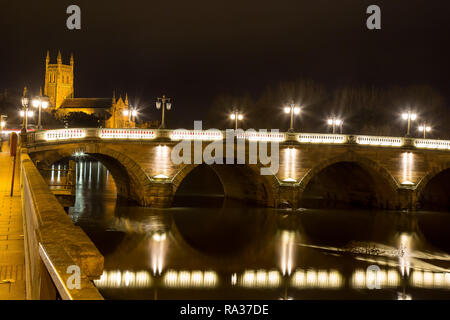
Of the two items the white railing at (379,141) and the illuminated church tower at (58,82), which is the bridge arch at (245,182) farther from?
the illuminated church tower at (58,82)

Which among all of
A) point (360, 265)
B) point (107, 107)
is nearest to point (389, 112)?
point (360, 265)

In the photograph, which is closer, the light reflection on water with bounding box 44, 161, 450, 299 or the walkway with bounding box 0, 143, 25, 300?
the walkway with bounding box 0, 143, 25, 300

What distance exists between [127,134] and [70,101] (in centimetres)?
11895

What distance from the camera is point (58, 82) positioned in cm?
14612

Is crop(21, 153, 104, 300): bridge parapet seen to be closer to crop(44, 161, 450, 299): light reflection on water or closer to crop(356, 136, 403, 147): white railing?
crop(44, 161, 450, 299): light reflection on water

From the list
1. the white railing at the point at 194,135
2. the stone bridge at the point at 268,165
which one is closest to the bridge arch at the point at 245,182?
the stone bridge at the point at 268,165

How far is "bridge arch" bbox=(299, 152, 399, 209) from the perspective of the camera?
31797 mm

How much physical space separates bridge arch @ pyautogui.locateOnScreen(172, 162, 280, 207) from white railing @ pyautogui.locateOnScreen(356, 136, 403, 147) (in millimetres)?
6791

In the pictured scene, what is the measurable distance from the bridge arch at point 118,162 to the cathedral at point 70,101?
9406 centimetres

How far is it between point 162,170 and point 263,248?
Result: 29.5ft

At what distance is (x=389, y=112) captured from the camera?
2368 inches

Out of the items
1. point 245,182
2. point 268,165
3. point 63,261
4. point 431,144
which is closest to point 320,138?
point 268,165

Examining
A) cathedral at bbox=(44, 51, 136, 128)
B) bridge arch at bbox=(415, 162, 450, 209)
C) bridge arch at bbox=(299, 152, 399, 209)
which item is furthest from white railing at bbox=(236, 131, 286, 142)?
cathedral at bbox=(44, 51, 136, 128)
